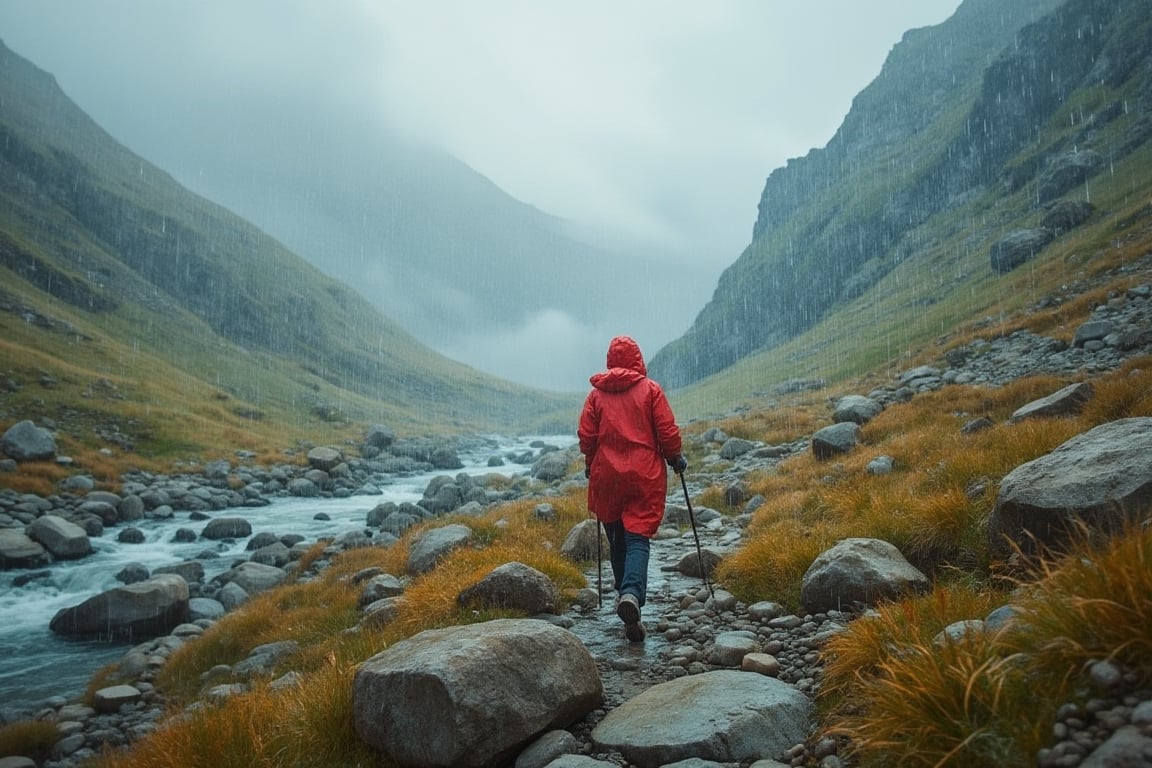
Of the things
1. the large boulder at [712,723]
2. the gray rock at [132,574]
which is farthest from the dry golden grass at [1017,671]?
the gray rock at [132,574]

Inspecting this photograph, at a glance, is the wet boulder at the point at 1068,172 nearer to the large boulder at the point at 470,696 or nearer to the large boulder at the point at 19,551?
the large boulder at the point at 470,696

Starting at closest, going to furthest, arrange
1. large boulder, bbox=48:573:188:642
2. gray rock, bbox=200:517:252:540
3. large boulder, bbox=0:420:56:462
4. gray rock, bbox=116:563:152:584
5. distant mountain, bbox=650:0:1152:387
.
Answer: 1. large boulder, bbox=48:573:188:642
2. gray rock, bbox=116:563:152:584
3. gray rock, bbox=200:517:252:540
4. large boulder, bbox=0:420:56:462
5. distant mountain, bbox=650:0:1152:387

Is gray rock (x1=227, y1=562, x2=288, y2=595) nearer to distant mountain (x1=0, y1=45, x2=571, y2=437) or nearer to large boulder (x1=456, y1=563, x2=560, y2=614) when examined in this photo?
large boulder (x1=456, y1=563, x2=560, y2=614)

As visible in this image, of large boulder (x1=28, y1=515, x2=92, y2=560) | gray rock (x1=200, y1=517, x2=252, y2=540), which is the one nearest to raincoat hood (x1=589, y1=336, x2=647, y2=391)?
large boulder (x1=28, y1=515, x2=92, y2=560)

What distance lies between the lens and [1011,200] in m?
89.7

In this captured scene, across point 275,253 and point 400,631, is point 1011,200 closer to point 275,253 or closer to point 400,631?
point 400,631

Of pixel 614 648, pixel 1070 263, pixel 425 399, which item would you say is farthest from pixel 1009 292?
pixel 425 399

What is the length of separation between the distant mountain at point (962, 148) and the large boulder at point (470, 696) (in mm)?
87763

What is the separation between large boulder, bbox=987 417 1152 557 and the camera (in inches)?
183

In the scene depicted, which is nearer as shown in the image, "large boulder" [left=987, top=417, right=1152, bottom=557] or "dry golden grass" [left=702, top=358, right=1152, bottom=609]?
"large boulder" [left=987, top=417, right=1152, bottom=557]

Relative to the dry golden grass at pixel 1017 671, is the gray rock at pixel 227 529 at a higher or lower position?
lower

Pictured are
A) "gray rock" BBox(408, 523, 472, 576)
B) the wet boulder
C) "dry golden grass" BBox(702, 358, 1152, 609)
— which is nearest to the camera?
"dry golden grass" BBox(702, 358, 1152, 609)

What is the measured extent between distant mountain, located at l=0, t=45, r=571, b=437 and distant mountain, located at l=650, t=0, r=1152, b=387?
98.9 m

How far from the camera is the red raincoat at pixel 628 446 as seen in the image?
766 cm
